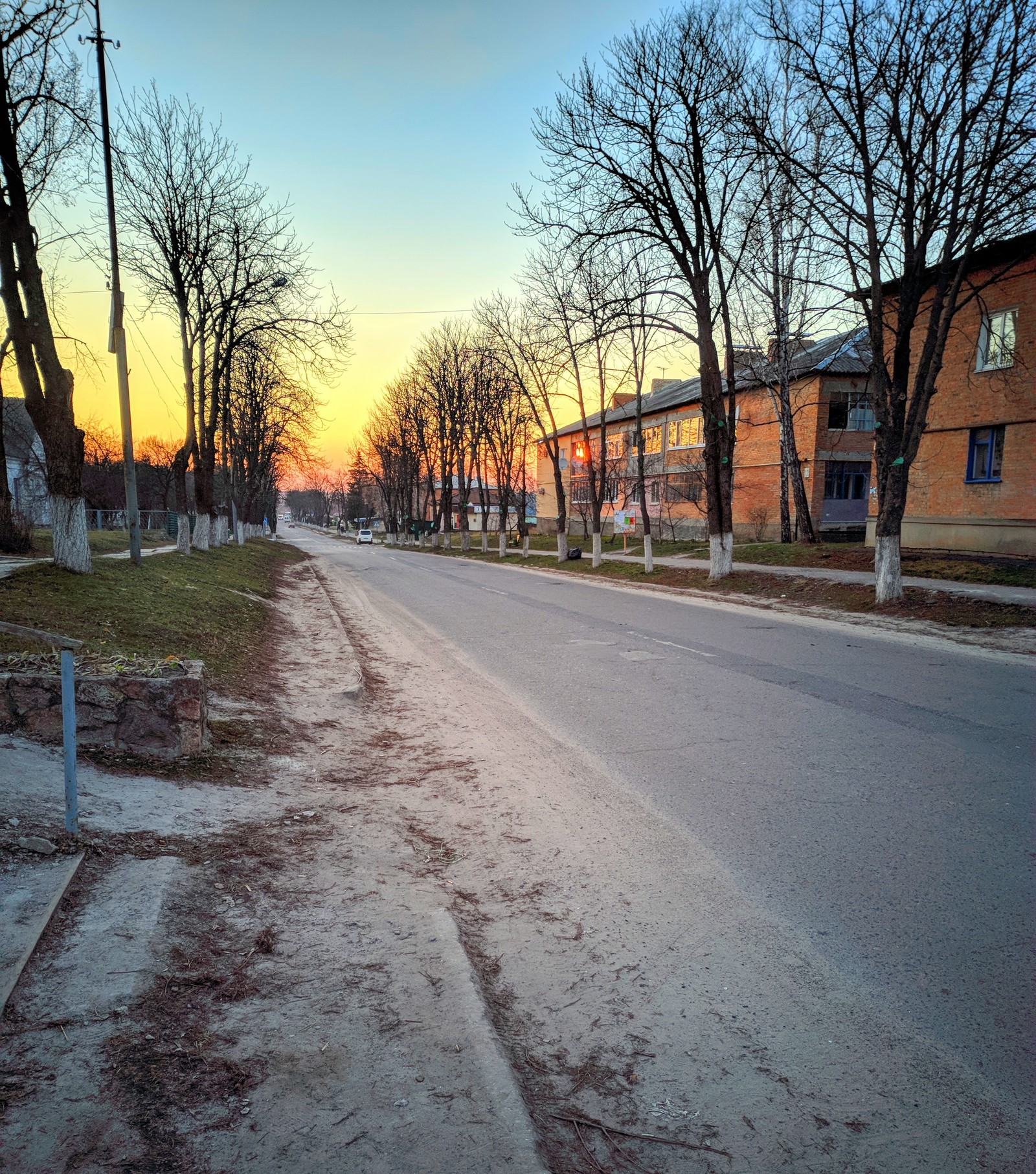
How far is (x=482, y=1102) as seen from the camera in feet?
7.77

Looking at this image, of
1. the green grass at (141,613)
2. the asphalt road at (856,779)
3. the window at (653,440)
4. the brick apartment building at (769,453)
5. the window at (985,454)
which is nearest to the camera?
the asphalt road at (856,779)

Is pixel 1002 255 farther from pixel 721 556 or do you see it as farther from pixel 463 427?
pixel 463 427

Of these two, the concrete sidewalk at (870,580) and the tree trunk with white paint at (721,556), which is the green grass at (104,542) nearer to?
the tree trunk with white paint at (721,556)

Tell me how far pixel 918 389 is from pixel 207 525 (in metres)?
22.2

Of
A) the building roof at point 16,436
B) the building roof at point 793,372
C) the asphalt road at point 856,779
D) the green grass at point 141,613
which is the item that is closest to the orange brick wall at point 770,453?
the building roof at point 793,372

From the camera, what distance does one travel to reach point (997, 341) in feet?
70.6

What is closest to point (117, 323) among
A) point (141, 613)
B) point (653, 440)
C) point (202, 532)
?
point (141, 613)

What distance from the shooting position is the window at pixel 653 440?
47.2 meters

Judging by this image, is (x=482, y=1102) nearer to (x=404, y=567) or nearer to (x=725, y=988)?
(x=725, y=988)

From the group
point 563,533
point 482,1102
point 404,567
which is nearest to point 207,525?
point 404,567

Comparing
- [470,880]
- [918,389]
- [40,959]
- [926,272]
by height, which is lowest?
[470,880]

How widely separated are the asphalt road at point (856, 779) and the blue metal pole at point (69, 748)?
11.3 ft

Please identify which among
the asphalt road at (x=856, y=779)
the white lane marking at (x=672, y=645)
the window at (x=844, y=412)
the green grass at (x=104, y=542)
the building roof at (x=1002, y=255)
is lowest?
the asphalt road at (x=856, y=779)

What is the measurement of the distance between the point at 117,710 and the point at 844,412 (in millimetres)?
35671
